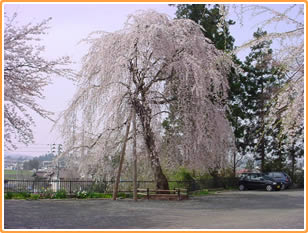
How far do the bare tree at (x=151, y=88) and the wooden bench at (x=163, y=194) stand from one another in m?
0.42

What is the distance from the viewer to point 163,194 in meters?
18.1

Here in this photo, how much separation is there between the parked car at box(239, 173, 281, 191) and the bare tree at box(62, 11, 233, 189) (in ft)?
36.3

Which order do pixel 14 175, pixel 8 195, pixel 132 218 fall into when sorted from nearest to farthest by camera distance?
1. pixel 132 218
2. pixel 8 195
3. pixel 14 175

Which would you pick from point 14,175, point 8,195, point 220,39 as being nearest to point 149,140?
point 8,195

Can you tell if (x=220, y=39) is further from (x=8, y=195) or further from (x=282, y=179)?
(x=8, y=195)

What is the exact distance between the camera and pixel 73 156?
18.3m

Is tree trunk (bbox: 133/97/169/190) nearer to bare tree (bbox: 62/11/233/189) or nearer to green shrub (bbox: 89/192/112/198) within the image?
bare tree (bbox: 62/11/233/189)

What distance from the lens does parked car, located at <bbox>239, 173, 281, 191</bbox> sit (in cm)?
2780

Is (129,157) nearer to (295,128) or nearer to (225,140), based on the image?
(225,140)

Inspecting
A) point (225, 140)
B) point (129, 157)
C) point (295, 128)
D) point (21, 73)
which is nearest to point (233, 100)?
point (225, 140)

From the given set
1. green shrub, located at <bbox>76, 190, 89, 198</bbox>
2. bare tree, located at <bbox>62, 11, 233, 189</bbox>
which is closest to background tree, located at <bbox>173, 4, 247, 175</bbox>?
bare tree, located at <bbox>62, 11, 233, 189</bbox>

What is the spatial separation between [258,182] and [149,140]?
13.9 meters

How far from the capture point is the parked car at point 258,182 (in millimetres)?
27797

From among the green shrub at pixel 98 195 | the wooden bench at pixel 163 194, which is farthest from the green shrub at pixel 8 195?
the wooden bench at pixel 163 194
